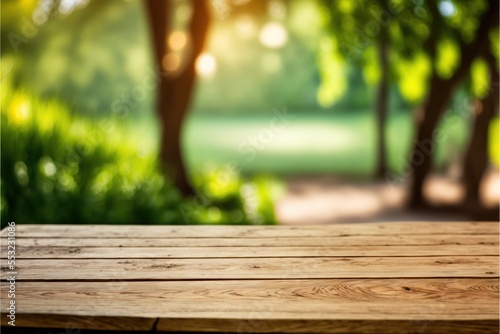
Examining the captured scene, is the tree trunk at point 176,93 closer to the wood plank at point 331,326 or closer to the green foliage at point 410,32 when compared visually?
the green foliage at point 410,32

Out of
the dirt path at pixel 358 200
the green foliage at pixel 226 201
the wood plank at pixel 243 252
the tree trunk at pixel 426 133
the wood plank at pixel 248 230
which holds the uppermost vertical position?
the wood plank at pixel 243 252

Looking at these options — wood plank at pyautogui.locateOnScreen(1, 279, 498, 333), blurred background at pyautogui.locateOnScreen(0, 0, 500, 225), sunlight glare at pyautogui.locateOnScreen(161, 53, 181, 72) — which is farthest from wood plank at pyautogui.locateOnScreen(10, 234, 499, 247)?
sunlight glare at pyautogui.locateOnScreen(161, 53, 181, 72)

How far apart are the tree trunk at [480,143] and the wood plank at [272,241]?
12.3 feet

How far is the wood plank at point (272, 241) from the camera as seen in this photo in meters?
1.72

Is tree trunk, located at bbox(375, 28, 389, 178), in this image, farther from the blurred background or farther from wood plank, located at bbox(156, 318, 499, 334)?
wood plank, located at bbox(156, 318, 499, 334)

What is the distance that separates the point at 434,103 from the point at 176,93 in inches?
103

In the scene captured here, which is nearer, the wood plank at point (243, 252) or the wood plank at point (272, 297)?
the wood plank at point (272, 297)

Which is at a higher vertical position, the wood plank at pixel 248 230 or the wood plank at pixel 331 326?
the wood plank at pixel 331 326

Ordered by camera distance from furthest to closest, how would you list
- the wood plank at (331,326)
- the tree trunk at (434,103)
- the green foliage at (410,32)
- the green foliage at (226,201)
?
the green foliage at (410,32) → the tree trunk at (434,103) → the green foliage at (226,201) → the wood plank at (331,326)

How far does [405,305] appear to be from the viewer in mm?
1308

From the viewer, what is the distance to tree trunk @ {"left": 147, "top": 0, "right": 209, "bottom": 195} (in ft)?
17.5

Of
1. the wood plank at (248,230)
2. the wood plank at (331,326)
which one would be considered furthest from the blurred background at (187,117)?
the wood plank at (331,326)

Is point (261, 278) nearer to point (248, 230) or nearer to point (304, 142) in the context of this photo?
point (248, 230)

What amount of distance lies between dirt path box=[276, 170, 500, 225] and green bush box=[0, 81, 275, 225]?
5.00 feet
